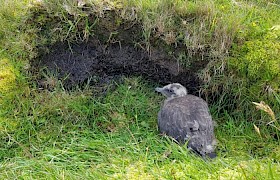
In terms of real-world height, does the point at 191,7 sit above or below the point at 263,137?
above

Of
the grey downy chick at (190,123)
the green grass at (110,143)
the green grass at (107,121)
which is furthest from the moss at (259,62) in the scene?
the grey downy chick at (190,123)

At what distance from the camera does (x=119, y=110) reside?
16.7 feet

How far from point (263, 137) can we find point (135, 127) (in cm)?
159

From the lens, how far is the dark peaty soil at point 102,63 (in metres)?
5.36

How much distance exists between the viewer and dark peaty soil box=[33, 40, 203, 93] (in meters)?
5.36

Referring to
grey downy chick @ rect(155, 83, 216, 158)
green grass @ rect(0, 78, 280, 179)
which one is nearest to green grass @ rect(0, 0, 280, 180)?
green grass @ rect(0, 78, 280, 179)

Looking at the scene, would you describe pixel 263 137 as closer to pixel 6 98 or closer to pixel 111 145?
pixel 111 145

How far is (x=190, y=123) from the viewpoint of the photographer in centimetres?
454

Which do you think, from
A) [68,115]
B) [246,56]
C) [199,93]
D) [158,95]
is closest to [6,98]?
[68,115]

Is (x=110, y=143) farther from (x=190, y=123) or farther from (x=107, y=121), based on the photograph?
(x=190, y=123)

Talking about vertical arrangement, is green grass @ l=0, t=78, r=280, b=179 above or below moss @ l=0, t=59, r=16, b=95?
below

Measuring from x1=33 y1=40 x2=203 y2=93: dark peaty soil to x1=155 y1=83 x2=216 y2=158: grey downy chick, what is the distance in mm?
563

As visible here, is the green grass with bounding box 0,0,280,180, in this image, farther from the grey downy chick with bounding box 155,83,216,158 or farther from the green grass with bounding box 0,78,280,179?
the grey downy chick with bounding box 155,83,216,158

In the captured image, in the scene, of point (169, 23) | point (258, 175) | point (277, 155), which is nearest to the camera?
point (258, 175)
